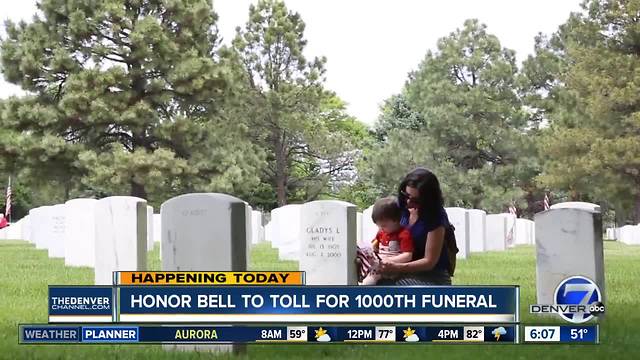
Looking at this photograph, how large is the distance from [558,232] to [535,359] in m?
2.85

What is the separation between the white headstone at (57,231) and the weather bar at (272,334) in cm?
1723

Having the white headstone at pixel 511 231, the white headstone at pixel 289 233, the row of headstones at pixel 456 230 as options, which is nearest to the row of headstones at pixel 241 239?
the row of headstones at pixel 456 230

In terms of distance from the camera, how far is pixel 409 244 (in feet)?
21.7

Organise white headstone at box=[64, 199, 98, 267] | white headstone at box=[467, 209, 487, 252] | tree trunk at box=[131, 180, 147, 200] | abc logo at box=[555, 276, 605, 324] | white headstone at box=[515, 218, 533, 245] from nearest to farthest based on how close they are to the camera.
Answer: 1. abc logo at box=[555, 276, 605, 324]
2. white headstone at box=[64, 199, 98, 267]
3. white headstone at box=[467, 209, 487, 252]
4. tree trunk at box=[131, 180, 147, 200]
5. white headstone at box=[515, 218, 533, 245]

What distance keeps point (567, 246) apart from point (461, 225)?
12.5m

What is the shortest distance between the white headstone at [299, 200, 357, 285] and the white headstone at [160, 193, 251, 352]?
503 cm

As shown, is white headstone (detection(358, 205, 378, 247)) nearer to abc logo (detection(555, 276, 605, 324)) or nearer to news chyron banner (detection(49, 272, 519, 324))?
abc logo (detection(555, 276, 605, 324))

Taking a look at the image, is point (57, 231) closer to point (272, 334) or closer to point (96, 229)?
point (96, 229)

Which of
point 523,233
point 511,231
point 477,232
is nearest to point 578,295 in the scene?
point 477,232

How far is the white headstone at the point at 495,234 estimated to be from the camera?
32.4 m

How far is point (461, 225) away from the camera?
23.3 m

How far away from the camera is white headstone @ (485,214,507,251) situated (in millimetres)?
32406

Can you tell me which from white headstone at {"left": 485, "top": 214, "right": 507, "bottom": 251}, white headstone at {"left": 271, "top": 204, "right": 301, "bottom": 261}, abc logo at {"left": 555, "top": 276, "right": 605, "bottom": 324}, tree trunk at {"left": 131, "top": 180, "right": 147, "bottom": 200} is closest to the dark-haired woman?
abc logo at {"left": 555, "top": 276, "right": 605, "bottom": 324}

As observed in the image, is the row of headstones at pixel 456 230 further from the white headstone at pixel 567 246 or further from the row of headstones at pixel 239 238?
the white headstone at pixel 567 246
